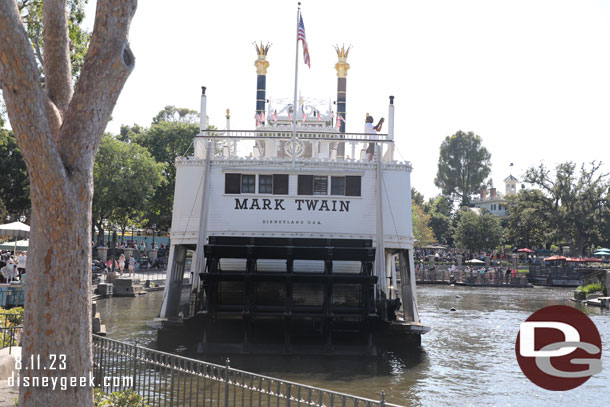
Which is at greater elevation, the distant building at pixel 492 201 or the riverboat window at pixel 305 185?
the distant building at pixel 492 201

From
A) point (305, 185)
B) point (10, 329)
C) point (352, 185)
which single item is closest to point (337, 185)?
point (352, 185)

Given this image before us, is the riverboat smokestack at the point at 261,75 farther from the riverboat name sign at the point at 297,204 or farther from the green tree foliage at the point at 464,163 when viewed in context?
the green tree foliage at the point at 464,163

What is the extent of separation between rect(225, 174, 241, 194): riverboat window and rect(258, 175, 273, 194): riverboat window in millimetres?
606

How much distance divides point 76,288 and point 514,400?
953cm

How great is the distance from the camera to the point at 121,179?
41.6 meters

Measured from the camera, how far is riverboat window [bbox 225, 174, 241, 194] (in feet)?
56.1

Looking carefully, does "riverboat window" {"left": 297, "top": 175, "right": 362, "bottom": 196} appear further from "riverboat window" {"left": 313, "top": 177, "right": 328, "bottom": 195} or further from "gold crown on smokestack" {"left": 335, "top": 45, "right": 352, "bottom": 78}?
"gold crown on smokestack" {"left": 335, "top": 45, "right": 352, "bottom": 78}

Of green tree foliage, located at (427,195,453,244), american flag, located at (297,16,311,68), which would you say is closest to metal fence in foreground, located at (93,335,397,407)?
american flag, located at (297,16,311,68)

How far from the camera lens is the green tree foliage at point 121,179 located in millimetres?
41469

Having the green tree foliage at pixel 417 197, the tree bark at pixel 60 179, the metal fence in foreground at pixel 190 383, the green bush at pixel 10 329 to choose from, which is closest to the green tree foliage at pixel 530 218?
the green tree foliage at pixel 417 197

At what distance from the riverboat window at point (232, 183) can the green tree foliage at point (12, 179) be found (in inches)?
1259

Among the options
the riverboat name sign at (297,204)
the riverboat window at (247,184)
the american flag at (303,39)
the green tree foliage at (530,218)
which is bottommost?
the riverboat name sign at (297,204)

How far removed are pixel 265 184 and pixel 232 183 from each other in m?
0.95

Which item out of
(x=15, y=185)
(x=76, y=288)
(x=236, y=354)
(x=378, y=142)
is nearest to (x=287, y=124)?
(x=378, y=142)
